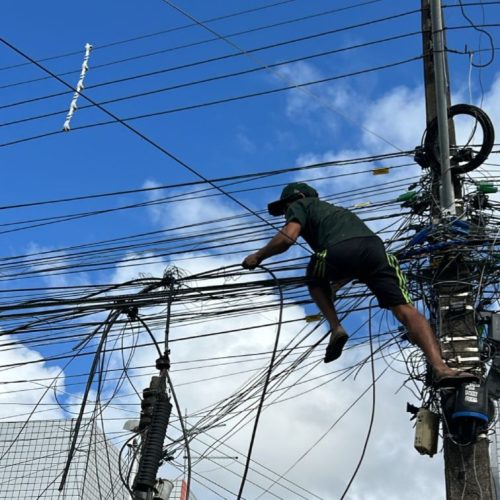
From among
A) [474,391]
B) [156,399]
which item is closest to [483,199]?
[474,391]

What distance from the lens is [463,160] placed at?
8.27 metres

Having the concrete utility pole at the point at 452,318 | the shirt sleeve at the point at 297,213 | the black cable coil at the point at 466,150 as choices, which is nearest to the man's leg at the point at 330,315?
the shirt sleeve at the point at 297,213

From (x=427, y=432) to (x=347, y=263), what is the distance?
4.92 ft

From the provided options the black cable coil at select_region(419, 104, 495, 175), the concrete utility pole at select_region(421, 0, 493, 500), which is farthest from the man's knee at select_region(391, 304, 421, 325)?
the black cable coil at select_region(419, 104, 495, 175)

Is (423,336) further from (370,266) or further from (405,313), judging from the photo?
(370,266)

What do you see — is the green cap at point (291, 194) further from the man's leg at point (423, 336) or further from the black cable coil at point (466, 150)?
the black cable coil at point (466, 150)

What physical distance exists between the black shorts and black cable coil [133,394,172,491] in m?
1.83

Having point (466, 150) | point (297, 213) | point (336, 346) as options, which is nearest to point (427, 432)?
point (336, 346)

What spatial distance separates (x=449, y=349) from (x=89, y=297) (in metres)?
3.30

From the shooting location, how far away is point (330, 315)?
20.6 feet

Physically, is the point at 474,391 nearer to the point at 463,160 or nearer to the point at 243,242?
the point at 463,160

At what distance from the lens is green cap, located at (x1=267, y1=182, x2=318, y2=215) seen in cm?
658

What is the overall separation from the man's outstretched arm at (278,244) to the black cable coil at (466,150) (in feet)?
8.64

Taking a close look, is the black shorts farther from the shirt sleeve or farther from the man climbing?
the shirt sleeve
